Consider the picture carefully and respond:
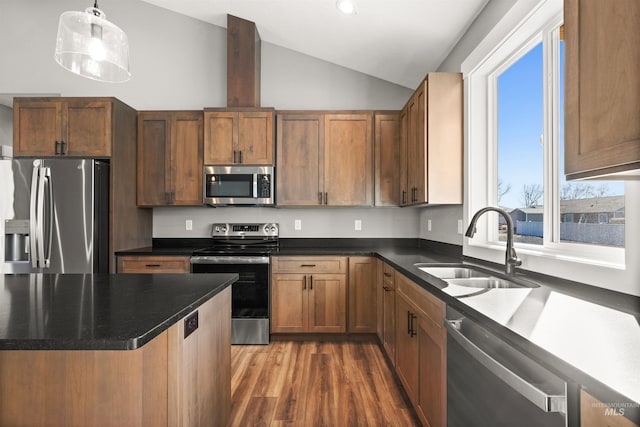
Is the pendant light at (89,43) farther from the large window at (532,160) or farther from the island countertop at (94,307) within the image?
the large window at (532,160)

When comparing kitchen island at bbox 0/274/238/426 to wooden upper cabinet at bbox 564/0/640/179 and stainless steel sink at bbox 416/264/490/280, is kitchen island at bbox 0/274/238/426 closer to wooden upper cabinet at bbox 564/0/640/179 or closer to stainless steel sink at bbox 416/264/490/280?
wooden upper cabinet at bbox 564/0/640/179

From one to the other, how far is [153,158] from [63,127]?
79cm

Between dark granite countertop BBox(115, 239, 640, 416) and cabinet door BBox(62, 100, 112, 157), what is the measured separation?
3025 mm

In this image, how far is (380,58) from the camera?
3.34m

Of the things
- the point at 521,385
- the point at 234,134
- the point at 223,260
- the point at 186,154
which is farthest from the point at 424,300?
the point at 186,154

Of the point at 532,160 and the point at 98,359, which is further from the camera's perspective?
the point at 532,160

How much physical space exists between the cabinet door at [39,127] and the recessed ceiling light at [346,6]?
270cm

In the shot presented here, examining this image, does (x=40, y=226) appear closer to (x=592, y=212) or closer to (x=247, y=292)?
(x=247, y=292)

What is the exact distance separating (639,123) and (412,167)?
2.20m

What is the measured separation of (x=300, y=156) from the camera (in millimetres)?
3508

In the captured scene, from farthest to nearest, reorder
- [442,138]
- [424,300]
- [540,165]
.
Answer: [442,138] → [540,165] → [424,300]

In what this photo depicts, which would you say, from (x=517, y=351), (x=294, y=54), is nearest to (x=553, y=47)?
(x=517, y=351)

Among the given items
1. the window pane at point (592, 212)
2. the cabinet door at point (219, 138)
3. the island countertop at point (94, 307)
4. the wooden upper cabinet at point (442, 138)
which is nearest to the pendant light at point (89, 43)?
the island countertop at point (94, 307)

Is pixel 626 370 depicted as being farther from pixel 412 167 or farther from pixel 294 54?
pixel 294 54
